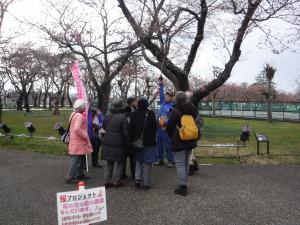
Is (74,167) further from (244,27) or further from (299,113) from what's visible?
(299,113)

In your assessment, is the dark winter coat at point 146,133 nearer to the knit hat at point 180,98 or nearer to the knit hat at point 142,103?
the knit hat at point 142,103

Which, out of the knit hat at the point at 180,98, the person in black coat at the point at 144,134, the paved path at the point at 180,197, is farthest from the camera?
the person in black coat at the point at 144,134

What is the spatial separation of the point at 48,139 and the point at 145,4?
573 centimetres

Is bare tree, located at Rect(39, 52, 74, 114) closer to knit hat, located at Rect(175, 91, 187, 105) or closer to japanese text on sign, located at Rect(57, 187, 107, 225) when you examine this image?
knit hat, located at Rect(175, 91, 187, 105)

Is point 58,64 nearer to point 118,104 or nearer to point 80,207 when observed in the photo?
point 118,104

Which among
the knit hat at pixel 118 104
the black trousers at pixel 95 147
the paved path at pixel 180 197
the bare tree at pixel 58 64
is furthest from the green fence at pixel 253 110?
the knit hat at pixel 118 104

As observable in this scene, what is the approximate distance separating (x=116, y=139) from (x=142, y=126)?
1.77 ft

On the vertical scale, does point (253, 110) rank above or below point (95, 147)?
above

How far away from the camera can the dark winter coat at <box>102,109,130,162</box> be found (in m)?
6.61

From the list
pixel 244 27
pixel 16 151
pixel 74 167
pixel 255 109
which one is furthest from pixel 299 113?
pixel 74 167

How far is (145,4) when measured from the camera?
1110 centimetres

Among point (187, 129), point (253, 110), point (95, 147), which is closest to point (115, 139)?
point (187, 129)

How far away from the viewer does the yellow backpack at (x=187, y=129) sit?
600cm

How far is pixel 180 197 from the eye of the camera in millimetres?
6039
